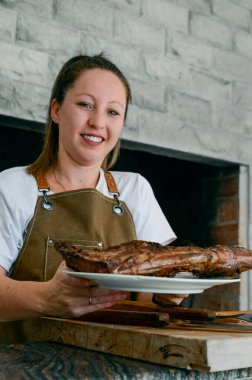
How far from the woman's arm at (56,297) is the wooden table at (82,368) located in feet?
0.34

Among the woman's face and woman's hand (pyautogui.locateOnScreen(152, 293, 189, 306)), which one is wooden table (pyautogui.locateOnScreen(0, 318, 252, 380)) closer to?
woman's hand (pyautogui.locateOnScreen(152, 293, 189, 306))

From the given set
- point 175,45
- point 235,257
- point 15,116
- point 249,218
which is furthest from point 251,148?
point 235,257

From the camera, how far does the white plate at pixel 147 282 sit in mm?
849

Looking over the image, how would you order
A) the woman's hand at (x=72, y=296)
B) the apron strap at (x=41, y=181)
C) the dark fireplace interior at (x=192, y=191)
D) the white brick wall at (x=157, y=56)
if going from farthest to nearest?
the dark fireplace interior at (x=192, y=191) < the white brick wall at (x=157, y=56) < the apron strap at (x=41, y=181) < the woman's hand at (x=72, y=296)

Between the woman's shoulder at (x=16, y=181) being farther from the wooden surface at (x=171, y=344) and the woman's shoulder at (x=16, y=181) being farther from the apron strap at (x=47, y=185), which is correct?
the wooden surface at (x=171, y=344)

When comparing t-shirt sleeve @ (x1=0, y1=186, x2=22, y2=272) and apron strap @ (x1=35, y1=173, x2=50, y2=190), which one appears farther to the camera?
apron strap @ (x1=35, y1=173, x2=50, y2=190)

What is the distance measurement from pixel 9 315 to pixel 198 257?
45 centimetres

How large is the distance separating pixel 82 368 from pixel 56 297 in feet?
0.79

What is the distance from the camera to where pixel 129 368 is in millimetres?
792

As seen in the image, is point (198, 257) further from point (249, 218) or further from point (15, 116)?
point (249, 218)

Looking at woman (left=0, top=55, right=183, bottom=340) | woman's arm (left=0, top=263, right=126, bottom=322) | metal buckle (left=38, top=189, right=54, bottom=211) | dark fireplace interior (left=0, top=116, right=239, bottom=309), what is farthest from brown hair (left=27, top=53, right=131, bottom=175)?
dark fireplace interior (left=0, top=116, right=239, bottom=309)

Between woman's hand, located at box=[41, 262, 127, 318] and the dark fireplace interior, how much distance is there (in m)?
1.21

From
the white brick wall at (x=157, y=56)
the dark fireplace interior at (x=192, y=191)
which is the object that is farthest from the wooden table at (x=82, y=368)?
the dark fireplace interior at (x=192, y=191)

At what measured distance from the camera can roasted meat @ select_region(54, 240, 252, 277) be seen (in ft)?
2.91
